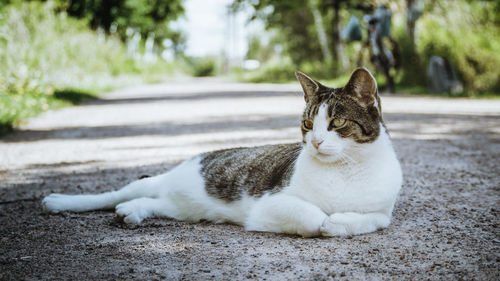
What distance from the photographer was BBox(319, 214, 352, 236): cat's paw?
2.27 meters

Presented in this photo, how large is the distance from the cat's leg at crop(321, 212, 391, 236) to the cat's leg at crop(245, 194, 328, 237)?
39 millimetres

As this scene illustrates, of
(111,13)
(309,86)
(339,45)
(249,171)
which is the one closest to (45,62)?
(249,171)

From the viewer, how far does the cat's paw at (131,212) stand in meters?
2.68

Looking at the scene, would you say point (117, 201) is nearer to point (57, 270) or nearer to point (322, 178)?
point (57, 270)

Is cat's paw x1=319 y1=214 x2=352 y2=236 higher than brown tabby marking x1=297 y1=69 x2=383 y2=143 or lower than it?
lower

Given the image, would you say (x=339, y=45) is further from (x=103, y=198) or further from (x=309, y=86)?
(x=103, y=198)

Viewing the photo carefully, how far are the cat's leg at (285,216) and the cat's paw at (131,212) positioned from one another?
0.69 metres

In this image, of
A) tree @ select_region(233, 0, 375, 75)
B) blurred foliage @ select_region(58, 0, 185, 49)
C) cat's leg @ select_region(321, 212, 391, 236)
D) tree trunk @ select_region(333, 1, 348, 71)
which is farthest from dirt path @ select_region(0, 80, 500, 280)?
tree @ select_region(233, 0, 375, 75)

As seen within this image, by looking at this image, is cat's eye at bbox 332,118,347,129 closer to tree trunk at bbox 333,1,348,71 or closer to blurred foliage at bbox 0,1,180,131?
blurred foliage at bbox 0,1,180,131

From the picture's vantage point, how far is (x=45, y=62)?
11047 millimetres

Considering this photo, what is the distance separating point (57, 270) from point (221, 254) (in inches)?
29.9

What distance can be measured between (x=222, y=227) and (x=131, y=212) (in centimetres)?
57

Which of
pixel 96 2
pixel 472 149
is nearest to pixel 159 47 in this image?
pixel 96 2

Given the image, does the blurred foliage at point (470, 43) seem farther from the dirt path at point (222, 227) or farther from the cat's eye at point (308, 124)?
the cat's eye at point (308, 124)
